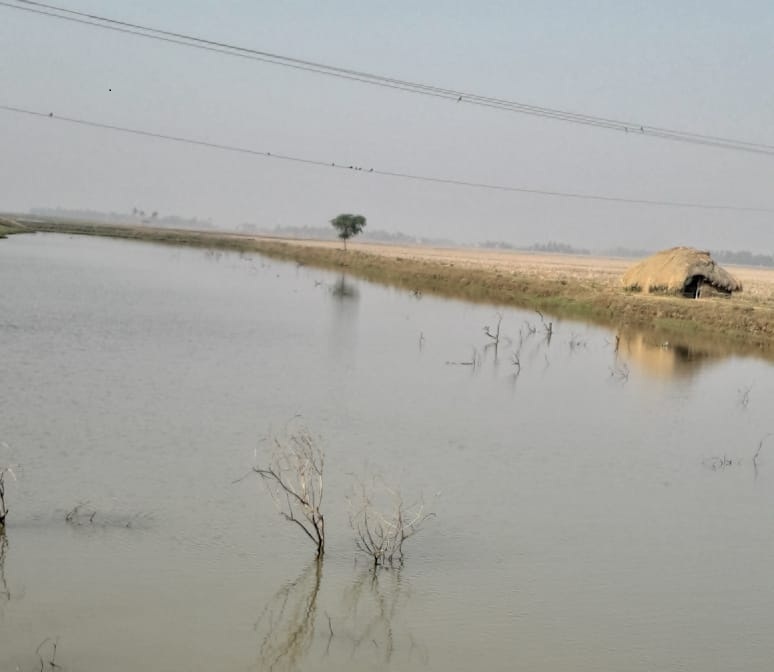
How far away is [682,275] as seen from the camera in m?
30.9

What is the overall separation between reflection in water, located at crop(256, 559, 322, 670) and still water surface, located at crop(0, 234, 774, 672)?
2 cm

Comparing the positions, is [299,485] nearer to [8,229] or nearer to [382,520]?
[382,520]

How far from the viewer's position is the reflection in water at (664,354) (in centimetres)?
1814

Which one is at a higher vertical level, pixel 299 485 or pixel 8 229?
pixel 299 485

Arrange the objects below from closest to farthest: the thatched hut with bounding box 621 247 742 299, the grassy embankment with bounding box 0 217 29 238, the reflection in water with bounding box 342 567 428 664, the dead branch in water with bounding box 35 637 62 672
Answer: the dead branch in water with bounding box 35 637 62 672 < the reflection in water with bounding box 342 567 428 664 < the thatched hut with bounding box 621 247 742 299 < the grassy embankment with bounding box 0 217 29 238

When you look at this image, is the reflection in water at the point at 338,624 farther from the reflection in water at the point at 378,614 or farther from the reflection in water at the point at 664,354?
the reflection in water at the point at 664,354

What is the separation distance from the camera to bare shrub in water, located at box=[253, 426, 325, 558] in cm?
668

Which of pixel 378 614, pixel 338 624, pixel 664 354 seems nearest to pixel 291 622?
pixel 338 624

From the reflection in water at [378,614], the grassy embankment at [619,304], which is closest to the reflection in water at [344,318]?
the grassy embankment at [619,304]

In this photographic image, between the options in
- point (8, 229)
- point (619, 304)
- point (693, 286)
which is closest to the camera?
point (619, 304)

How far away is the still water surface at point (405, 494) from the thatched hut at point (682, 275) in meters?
14.1

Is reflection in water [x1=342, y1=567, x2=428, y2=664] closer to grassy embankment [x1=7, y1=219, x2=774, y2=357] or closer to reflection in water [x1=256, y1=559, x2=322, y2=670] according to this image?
reflection in water [x1=256, y1=559, x2=322, y2=670]

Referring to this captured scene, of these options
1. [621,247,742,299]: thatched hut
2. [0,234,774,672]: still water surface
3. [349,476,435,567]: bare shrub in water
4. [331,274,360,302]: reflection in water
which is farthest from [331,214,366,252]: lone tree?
[349,476,435,567]: bare shrub in water

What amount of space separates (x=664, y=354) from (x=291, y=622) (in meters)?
15.8
